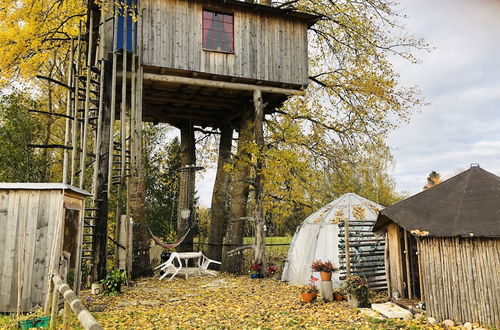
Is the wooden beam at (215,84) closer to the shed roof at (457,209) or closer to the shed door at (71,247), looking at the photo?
the shed door at (71,247)

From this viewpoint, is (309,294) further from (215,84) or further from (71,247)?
(215,84)

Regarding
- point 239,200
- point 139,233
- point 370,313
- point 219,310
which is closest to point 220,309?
point 219,310

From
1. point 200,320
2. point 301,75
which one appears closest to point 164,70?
point 301,75

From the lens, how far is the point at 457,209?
8008 millimetres

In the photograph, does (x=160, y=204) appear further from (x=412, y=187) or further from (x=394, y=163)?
(x=412, y=187)

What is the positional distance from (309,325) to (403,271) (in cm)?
312

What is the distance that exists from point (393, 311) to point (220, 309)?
146 inches

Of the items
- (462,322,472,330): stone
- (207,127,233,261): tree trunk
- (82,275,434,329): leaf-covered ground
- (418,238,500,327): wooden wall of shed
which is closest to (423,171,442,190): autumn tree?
(418,238,500,327): wooden wall of shed

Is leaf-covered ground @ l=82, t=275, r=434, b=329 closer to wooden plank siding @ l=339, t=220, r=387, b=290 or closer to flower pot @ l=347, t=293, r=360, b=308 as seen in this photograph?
flower pot @ l=347, t=293, r=360, b=308

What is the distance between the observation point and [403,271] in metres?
9.49

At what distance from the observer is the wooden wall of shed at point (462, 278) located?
7094 mm

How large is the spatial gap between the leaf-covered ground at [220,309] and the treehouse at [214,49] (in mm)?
6438

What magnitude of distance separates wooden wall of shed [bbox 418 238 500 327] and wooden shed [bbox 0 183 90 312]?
23.7 feet

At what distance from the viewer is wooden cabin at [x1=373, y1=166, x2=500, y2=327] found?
7160 mm
